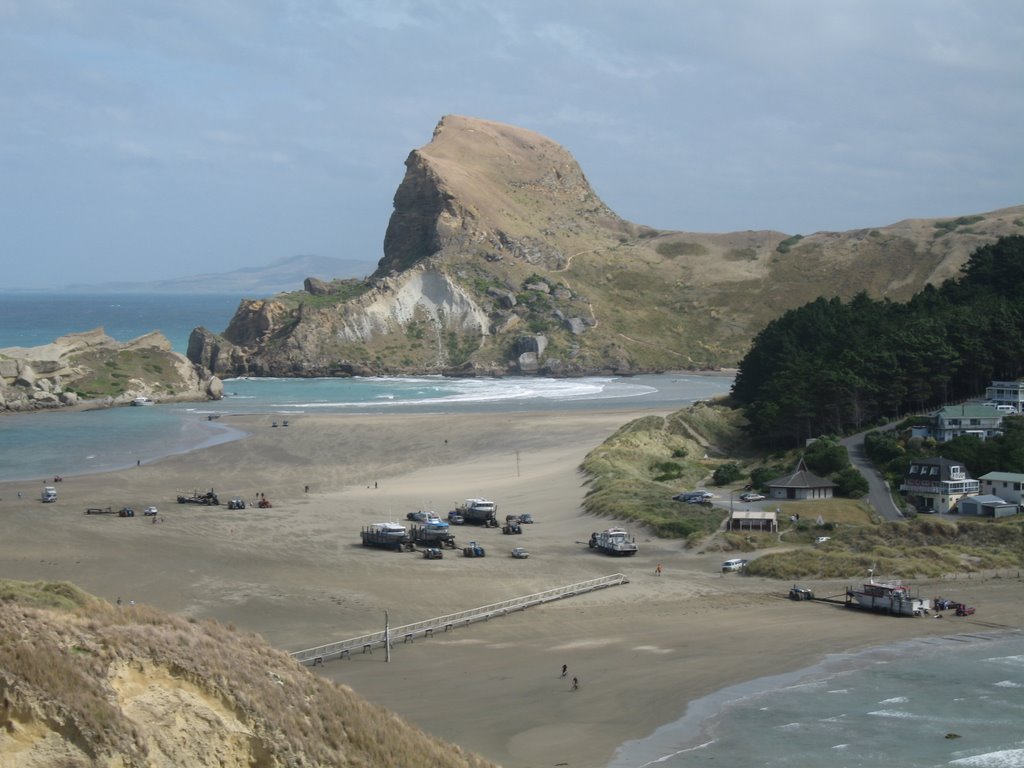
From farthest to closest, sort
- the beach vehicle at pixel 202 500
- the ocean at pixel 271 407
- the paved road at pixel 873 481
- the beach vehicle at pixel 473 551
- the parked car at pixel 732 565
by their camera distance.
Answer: the ocean at pixel 271 407, the beach vehicle at pixel 202 500, the paved road at pixel 873 481, the beach vehicle at pixel 473 551, the parked car at pixel 732 565

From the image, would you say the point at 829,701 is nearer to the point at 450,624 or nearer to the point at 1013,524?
the point at 450,624

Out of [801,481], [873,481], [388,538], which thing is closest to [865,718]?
[388,538]

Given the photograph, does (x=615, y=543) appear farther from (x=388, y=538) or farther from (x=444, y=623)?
(x=444, y=623)

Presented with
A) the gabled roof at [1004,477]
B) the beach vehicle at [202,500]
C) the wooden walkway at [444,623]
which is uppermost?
the gabled roof at [1004,477]

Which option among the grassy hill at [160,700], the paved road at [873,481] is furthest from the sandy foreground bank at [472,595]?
the paved road at [873,481]

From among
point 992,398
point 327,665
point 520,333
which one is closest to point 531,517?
point 327,665

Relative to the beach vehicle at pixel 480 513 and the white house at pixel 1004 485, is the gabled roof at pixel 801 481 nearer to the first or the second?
the white house at pixel 1004 485
